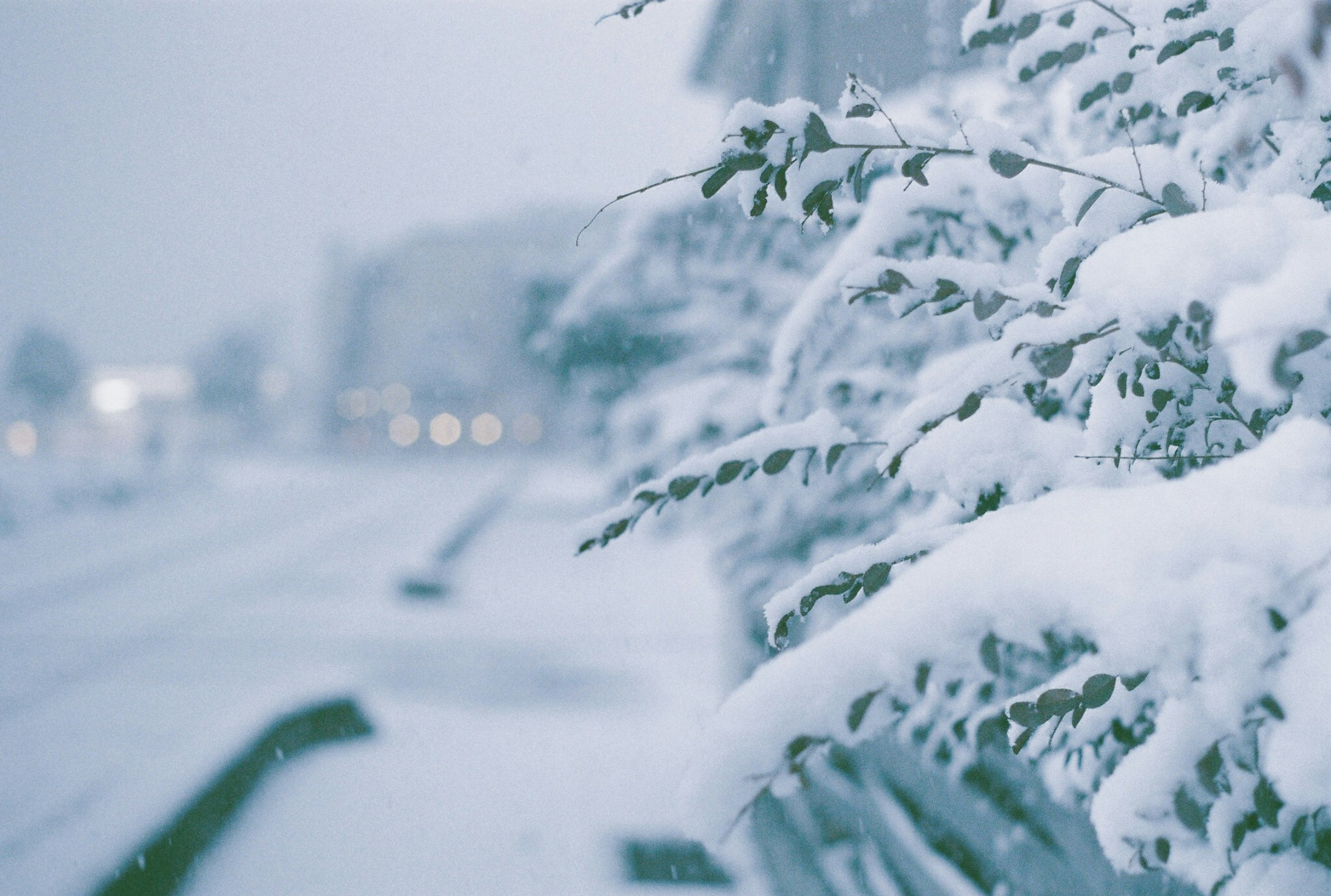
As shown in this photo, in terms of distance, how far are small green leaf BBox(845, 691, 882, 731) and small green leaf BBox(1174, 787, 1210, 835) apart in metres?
0.36

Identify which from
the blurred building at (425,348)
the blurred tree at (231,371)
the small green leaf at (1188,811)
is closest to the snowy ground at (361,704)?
the small green leaf at (1188,811)

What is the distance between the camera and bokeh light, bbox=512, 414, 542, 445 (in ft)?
180

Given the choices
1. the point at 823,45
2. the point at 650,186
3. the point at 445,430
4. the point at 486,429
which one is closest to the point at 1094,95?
the point at 650,186

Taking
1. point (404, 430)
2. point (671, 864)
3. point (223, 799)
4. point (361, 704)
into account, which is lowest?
point (404, 430)

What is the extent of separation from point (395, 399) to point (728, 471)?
56692 mm

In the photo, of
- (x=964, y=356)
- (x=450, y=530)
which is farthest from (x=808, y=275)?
(x=450, y=530)

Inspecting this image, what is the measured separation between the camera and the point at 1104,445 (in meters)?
1.35

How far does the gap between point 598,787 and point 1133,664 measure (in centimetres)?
468

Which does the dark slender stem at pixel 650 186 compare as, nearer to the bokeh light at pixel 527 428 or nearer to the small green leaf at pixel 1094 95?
the small green leaf at pixel 1094 95

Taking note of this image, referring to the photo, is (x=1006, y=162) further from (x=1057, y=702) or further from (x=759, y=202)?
(x=1057, y=702)

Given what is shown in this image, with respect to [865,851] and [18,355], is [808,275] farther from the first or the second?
[18,355]

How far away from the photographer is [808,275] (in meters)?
4.40

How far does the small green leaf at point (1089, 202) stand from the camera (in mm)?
1343

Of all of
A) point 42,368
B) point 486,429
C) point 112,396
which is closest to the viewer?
point 42,368
